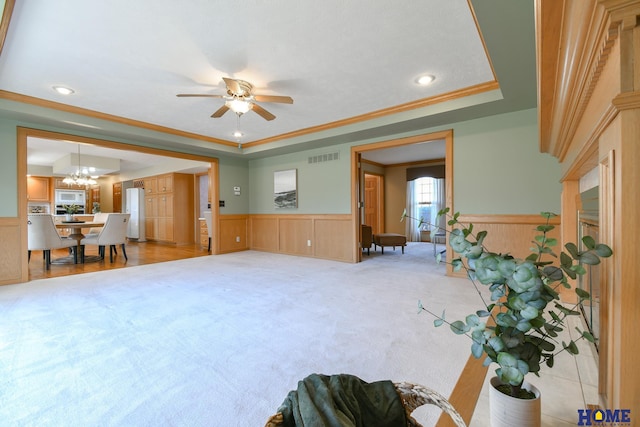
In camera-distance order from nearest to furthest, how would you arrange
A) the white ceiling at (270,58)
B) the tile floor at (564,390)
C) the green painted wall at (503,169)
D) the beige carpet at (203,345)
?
the tile floor at (564,390)
the beige carpet at (203,345)
the white ceiling at (270,58)
the green painted wall at (503,169)

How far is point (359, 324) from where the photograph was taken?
2.43 metres

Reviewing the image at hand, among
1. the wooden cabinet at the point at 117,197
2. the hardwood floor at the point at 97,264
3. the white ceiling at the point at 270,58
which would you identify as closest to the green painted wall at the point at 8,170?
the white ceiling at the point at 270,58

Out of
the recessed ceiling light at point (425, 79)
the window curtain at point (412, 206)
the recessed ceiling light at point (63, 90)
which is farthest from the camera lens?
the window curtain at point (412, 206)

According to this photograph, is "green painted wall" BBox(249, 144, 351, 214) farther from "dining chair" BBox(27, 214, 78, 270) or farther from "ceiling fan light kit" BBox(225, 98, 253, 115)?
"dining chair" BBox(27, 214, 78, 270)

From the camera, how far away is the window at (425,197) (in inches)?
341

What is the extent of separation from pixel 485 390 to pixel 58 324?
10.7ft

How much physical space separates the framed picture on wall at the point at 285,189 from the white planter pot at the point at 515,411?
5612 mm

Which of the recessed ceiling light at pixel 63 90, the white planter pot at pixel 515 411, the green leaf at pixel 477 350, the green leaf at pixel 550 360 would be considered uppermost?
the recessed ceiling light at pixel 63 90

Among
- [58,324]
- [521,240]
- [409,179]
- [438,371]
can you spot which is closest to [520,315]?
[438,371]

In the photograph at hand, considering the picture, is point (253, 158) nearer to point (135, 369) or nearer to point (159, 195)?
point (159, 195)

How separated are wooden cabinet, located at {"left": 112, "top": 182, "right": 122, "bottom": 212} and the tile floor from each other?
12.3m

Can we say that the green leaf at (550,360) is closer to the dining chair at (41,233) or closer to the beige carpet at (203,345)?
the beige carpet at (203,345)

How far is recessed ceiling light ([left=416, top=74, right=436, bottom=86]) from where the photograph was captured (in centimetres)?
313

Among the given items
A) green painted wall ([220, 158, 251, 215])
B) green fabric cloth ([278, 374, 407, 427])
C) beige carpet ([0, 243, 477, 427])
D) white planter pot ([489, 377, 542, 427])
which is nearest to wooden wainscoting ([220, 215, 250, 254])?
green painted wall ([220, 158, 251, 215])
